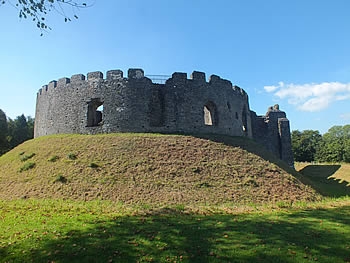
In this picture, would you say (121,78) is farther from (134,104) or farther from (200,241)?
(200,241)

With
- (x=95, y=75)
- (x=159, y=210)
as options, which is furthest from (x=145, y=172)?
(x=95, y=75)

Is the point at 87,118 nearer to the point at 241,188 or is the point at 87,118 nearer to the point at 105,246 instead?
the point at 241,188

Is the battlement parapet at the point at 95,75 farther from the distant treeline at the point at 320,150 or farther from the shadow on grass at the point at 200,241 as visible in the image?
the distant treeline at the point at 320,150

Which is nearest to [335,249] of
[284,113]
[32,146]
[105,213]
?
[105,213]

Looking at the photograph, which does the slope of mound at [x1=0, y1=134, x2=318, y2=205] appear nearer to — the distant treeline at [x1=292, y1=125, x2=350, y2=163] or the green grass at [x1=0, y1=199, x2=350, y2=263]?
the green grass at [x1=0, y1=199, x2=350, y2=263]

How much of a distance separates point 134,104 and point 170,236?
14087 mm

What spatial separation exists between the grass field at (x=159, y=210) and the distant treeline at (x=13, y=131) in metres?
18.8

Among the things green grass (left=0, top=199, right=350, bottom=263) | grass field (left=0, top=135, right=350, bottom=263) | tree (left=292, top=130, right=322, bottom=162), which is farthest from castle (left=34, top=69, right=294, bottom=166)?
tree (left=292, top=130, right=322, bottom=162)

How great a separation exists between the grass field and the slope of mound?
7 centimetres

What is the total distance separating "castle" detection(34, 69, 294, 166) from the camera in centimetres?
2009

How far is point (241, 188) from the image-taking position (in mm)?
14930

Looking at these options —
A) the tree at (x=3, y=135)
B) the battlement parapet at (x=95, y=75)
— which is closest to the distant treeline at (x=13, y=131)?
the tree at (x=3, y=135)

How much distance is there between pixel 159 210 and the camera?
1159 centimetres

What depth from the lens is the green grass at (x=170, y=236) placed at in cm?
599
